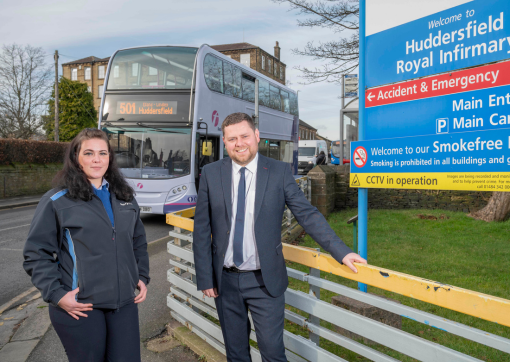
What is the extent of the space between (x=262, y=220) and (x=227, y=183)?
0.30 meters

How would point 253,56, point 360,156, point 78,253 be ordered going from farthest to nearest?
point 253,56, point 360,156, point 78,253

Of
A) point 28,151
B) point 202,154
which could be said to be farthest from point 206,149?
point 28,151

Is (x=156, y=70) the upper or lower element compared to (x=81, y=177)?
upper

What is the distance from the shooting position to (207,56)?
10.5m

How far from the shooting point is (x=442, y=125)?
3045 mm

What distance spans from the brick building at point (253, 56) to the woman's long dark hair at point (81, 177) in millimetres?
55789

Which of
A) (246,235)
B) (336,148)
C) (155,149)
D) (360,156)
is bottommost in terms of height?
(246,235)

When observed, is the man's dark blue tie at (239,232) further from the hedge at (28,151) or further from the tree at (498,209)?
the hedge at (28,151)

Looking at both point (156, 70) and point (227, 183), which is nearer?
point (227, 183)

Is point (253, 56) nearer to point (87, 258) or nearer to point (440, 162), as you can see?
point (440, 162)

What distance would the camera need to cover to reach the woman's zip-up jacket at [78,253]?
1946 mm

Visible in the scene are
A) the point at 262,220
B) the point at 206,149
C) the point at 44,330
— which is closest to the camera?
the point at 262,220

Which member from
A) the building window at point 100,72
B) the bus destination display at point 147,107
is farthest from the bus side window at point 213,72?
the building window at point 100,72

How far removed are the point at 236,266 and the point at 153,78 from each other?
29.0 ft
